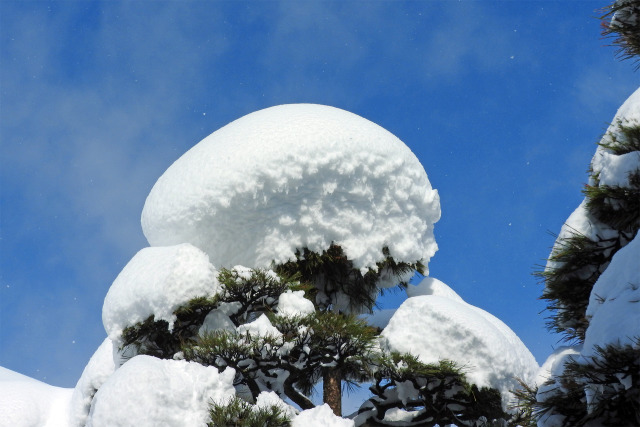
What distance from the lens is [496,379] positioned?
20.1 feet

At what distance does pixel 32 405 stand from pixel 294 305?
13.8 feet

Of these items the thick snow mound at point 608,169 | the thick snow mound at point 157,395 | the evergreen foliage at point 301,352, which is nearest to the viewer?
the thick snow mound at point 608,169

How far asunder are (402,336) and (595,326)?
8.92 ft

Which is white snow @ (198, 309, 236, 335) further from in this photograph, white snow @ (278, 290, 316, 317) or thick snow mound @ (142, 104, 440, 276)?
white snow @ (278, 290, 316, 317)

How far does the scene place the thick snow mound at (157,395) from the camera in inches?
193

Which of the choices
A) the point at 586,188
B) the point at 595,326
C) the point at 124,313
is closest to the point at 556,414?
the point at 595,326

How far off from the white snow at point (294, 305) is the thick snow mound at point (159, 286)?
66 centimetres

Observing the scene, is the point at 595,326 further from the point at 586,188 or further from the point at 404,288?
the point at 404,288

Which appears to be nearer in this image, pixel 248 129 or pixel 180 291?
pixel 180 291

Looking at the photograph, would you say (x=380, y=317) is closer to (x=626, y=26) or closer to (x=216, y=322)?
(x=216, y=322)

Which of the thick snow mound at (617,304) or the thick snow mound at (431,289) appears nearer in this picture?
the thick snow mound at (617,304)

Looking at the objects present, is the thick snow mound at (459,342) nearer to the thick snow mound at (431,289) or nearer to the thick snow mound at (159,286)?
the thick snow mound at (431,289)

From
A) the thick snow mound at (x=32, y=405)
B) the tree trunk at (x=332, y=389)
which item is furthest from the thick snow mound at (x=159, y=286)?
the thick snow mound at (x=32, y=405)

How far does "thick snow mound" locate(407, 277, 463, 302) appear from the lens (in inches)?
295
